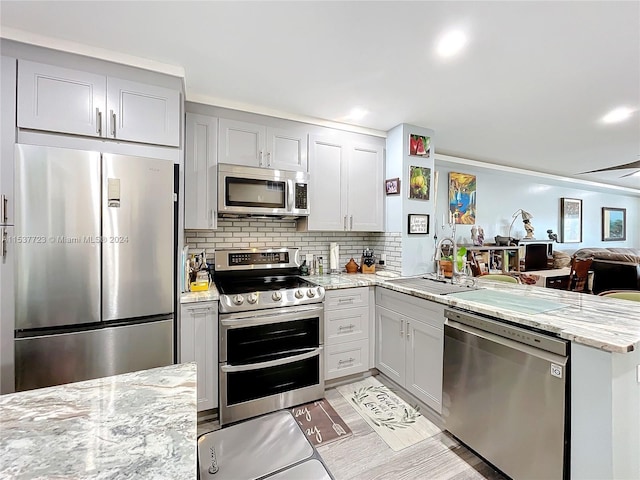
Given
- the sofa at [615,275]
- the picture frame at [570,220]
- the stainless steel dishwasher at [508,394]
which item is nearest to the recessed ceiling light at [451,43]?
the stainless steel dishwasher at [508,394]

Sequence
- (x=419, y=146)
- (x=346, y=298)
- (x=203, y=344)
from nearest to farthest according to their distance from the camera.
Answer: (x=203, y=344) → (x=346, y=298) → (x=419, y=146)

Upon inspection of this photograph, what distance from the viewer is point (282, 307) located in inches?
90.9

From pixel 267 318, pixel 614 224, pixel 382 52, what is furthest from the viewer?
pixel 614 224

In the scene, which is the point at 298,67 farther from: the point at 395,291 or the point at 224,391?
the point at 224,391

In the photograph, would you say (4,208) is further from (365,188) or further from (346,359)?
(365,188)

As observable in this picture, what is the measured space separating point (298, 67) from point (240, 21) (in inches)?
20.6

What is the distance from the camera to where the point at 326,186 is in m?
2.98

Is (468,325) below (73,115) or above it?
below

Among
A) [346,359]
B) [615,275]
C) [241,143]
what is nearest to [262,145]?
[241,143]

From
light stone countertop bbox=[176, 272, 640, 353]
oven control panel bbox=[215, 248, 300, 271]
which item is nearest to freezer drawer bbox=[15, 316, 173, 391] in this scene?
light stone countertop bbox=[176, 272, 640, 353]

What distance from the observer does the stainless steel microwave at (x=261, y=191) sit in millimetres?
2465

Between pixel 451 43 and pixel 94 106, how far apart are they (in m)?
2.29

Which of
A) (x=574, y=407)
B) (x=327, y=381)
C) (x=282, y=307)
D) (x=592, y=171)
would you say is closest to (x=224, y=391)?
(x=282, y=307)

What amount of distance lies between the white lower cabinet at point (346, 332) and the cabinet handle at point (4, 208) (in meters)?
2.18
